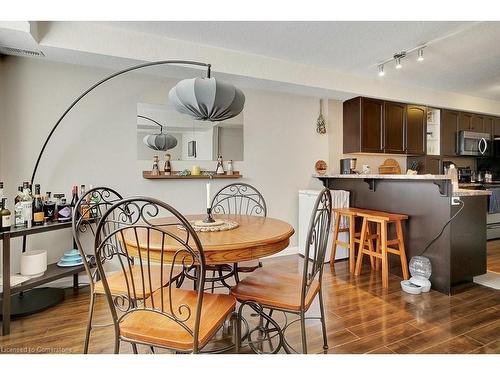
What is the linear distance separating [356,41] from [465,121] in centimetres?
340

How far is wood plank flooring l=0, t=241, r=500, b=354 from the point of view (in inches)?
66.9

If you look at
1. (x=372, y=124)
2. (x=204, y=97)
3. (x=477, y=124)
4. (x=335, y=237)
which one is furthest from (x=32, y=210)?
(x=477, y=124)

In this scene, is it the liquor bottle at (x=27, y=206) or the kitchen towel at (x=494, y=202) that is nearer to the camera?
the liquor bottle at (x=27, y=206)

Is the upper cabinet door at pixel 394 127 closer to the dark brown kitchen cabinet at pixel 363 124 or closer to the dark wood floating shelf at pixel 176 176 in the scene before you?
the dark brown kitchen cabinet at pixel 363 124

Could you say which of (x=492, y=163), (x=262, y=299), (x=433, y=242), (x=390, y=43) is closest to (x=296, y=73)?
(x=390, y=43)

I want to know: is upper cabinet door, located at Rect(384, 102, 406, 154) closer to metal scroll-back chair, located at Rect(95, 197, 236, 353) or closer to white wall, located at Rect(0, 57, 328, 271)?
white wall, located at Rect(0, 57, 328, 271)

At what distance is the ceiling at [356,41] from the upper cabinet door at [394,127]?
65cm

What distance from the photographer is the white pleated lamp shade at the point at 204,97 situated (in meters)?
1.63

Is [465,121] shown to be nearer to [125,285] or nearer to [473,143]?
[473,143]

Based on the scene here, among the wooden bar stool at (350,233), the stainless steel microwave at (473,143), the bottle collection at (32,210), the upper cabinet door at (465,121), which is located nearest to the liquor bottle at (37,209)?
the bottle collection at (32,210)

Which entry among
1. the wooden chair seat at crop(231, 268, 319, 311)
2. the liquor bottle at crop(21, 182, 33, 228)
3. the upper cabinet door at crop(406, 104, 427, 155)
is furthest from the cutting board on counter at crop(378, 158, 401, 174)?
the liquor bottle at crop(21, 182, 33, 228)

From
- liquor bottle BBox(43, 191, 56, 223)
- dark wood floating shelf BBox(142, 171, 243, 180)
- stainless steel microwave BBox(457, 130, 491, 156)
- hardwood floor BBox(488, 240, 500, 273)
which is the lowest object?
hardwood floor BBox(488, 240, 500, 273)

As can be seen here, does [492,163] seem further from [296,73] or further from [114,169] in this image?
[114,169]

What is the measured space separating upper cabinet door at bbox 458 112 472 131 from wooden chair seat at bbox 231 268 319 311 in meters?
4.74
